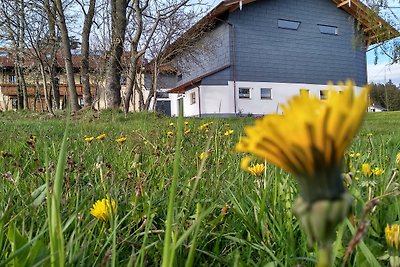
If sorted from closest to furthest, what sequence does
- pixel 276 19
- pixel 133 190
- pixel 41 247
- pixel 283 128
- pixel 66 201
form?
pixel 283 128 < pixel 41 247 < pixel 66 201 < pixel 133 190 < pixel 276 19

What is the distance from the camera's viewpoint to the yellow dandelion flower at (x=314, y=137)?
17 centimetres

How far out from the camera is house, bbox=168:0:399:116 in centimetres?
1591

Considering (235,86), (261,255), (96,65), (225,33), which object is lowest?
(261,255)

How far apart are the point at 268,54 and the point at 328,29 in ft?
11.6

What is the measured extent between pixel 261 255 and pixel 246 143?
547 mm

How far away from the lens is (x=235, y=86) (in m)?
16.0

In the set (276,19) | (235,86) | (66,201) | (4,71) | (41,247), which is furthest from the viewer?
(4,71)

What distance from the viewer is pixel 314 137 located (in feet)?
0.59

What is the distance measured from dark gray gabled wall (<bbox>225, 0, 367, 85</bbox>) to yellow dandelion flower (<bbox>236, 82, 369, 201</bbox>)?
16.1 meters

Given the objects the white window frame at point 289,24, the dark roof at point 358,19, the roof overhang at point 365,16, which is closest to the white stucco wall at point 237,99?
the dark roof at point 358,19

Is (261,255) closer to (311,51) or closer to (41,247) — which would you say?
(41,247)

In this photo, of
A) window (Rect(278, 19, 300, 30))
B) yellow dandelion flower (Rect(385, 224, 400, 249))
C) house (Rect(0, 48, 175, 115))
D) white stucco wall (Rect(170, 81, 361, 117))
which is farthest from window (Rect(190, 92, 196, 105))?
yellow dandelion flower (Rect(385, 224, 400, 249))

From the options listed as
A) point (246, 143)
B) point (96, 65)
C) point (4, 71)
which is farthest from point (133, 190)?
point (4, 71)

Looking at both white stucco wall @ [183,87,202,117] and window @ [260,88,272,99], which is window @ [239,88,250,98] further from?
white stucco wall @ [183,87,202,117]
